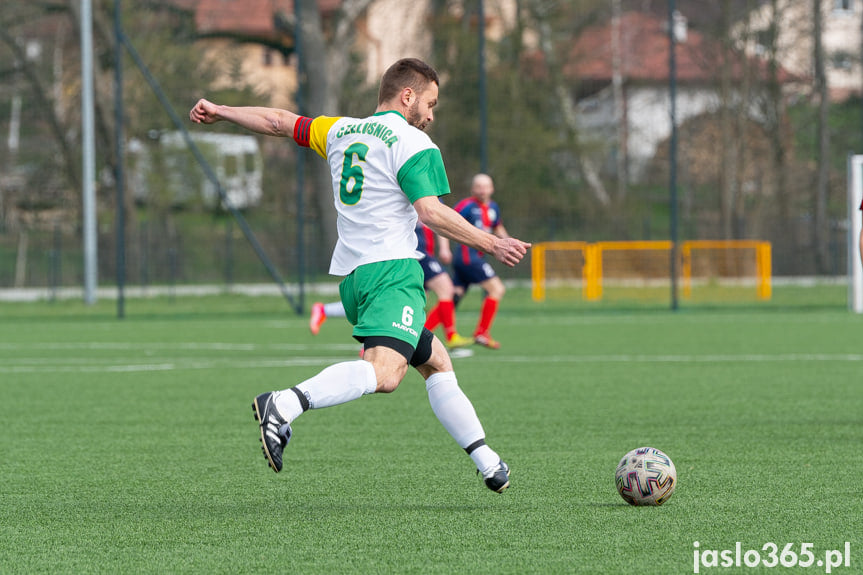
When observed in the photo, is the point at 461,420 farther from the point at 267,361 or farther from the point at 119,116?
the point at 119,116

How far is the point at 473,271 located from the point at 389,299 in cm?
912

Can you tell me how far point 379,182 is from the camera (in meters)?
5.32

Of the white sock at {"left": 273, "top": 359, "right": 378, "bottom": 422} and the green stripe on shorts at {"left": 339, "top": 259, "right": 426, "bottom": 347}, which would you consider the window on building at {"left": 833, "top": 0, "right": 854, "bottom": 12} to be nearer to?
the green stripe on shorts at {"left": 339, "top": 259, "right": 426, "bottom": 347}

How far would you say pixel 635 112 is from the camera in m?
23.4

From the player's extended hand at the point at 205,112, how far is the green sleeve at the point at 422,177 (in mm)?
994

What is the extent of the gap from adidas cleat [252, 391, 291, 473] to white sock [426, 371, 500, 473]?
2.98 feet

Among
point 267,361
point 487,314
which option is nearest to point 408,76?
point 267,361

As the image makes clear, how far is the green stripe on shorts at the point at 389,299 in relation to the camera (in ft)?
17.0

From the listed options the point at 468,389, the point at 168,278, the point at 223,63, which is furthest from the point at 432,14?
the point at 468,389

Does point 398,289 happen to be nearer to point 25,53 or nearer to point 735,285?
point 735,285

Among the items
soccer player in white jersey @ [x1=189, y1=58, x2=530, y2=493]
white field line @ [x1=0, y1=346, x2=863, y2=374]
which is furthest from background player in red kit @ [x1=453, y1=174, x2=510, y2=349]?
soccer player in white jersey @ [x1=189, y1=58, x2=530, y2=493]

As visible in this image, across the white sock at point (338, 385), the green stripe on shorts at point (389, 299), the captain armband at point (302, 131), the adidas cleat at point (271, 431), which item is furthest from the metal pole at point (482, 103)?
the adidas cleat at point (271, 431)

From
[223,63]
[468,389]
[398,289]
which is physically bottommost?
[468,389]

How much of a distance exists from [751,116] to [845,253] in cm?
389
